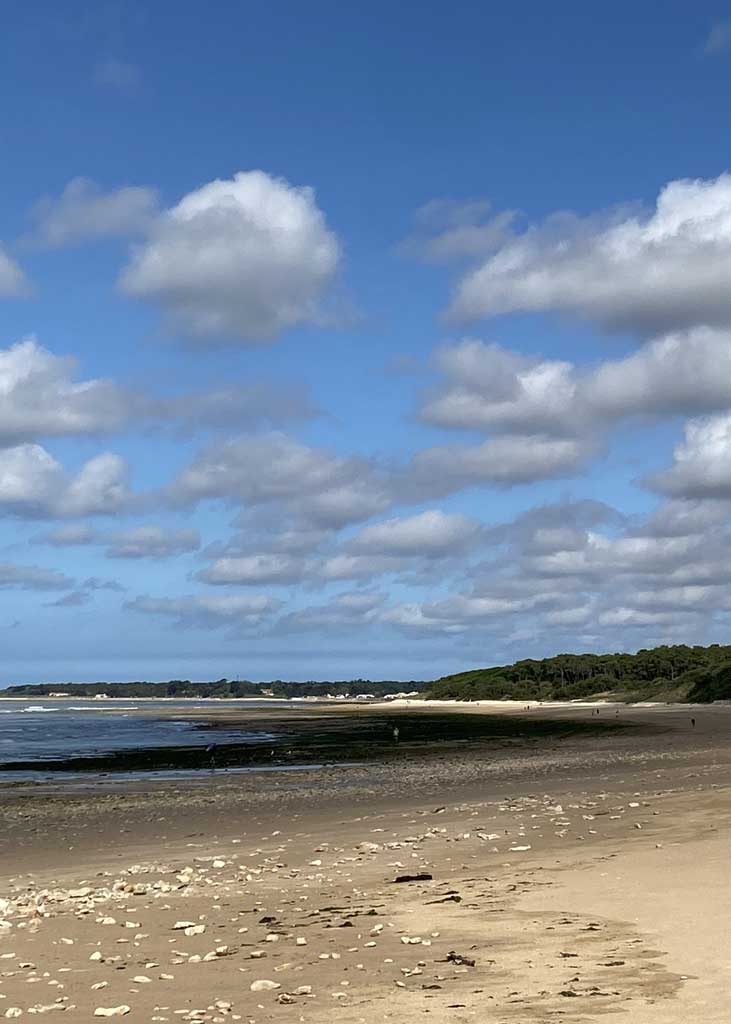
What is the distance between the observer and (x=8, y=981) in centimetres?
1132

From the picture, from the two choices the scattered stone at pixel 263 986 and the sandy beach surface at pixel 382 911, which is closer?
the sandy beach surface at pixel 382 911

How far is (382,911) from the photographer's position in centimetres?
1411

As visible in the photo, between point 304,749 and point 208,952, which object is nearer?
point 208,952

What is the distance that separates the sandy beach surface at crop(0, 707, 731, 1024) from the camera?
990cm

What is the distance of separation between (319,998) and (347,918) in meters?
3.78

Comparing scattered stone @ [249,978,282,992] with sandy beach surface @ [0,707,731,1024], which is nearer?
sandy beach surface @ [0,707,731,1024]

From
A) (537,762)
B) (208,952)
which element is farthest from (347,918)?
(537,762)

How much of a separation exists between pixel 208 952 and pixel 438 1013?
3857 mm

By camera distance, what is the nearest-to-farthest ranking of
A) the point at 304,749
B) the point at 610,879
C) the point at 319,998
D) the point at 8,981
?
the point at 319,998, the point at 8,981, the point at 610,879, the point at 304,749

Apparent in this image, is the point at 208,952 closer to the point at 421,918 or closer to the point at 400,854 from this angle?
the point at 421,918

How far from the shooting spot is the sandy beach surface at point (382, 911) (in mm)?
9898

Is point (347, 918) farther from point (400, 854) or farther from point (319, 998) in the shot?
point (400, 854)

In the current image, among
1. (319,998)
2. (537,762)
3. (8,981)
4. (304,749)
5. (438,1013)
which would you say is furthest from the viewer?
(304,749)

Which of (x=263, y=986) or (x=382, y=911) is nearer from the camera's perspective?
(x=263, y=986)
